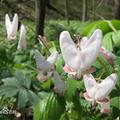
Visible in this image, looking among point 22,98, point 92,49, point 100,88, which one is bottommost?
point 22,98

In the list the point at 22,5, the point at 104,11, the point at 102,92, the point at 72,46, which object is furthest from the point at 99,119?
the point at 104,11

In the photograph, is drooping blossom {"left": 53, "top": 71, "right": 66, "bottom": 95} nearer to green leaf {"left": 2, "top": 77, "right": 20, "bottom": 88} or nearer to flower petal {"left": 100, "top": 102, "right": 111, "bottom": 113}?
flower petal {"left": 100, "top": 102, "right": 111, "bottom": 113}

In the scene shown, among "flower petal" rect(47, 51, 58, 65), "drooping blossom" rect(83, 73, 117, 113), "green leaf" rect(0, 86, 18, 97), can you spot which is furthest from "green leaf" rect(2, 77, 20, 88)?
"drooping blossom" rect(83, 73, 117, 113)

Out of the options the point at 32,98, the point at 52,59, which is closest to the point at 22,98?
the point at 32,98

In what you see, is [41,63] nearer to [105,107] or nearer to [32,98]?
[105,107]

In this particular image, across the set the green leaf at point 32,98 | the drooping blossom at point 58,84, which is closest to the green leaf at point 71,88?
the drooping blossom at point 58,84

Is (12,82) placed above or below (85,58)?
below

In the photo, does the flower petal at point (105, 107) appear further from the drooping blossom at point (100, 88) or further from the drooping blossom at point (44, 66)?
the drooping blossom at point (44, 66)

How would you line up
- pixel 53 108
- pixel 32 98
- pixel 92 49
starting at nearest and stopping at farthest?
pixel 92 49
pixel 53 108
pixel 32 98
